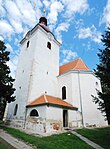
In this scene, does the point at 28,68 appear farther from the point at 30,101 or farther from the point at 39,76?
the point at 30,101

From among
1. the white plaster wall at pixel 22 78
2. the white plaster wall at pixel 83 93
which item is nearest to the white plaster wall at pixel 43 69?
the white plaster wall at pixel 22 78

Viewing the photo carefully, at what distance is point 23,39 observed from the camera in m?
25.3

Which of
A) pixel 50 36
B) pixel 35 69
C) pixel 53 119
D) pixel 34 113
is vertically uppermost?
pixel 50 36

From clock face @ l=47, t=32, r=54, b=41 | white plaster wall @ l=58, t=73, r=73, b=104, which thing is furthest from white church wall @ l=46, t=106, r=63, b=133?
clock face @ l=47, t=32, r=54, b=41

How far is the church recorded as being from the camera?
51.8 ft

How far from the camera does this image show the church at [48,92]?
15.8 metres

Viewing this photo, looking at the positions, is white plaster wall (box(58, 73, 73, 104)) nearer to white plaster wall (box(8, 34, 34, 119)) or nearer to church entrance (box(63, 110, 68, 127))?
church entrance (box(63, 110, 68, 127))

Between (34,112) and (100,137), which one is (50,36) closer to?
(34,112)

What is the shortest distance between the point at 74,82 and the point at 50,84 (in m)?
3.50

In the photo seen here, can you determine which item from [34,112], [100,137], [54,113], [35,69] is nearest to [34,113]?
[34,112]

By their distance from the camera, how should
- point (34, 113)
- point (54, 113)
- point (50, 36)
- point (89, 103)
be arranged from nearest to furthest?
1. point (54, 113)
2. point (34, 113)
3. point (89, 103)
4. point (50, 36)

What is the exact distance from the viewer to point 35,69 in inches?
782

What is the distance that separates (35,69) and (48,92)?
3673mm

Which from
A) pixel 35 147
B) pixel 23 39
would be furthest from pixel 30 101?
pixel 23 39
